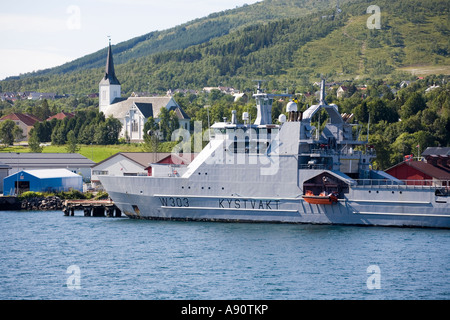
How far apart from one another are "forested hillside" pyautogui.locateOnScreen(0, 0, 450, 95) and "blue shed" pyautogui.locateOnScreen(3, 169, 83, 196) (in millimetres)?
73533

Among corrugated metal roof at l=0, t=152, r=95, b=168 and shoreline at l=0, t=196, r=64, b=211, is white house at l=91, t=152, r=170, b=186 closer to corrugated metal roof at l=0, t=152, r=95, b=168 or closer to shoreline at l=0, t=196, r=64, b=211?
corrugated metal roof at l=0, t=152, r=95, b=168

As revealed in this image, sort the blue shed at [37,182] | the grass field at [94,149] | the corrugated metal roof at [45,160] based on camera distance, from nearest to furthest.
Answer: the blue shed at [37,182]
the corrugated metal roof at [45,160]
the grass field at [94,149]

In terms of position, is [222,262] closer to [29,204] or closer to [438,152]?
[29,204]

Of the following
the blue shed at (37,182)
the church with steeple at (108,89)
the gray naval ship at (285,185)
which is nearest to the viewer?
the gray naval ship at (285,185)

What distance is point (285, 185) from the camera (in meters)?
40.0

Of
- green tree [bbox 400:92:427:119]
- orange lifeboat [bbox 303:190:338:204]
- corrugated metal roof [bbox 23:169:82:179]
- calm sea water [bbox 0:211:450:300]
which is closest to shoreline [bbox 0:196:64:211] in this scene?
corrugated metal roof [bbox 23:169:82:179]

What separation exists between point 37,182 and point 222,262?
100 ft

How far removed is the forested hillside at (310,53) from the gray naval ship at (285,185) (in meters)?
86.2

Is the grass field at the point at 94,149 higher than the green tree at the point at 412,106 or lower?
lower

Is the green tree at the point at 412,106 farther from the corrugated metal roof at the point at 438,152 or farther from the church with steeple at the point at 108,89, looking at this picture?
the church with steeple at the point at 108,89

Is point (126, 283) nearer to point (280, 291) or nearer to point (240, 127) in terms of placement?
point (280, 291)

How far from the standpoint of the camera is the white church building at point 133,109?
97438 millimetres

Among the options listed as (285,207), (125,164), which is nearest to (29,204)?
(125,164)

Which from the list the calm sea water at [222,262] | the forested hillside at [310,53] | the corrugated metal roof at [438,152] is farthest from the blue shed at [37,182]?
the forested hillside at [310,53]
